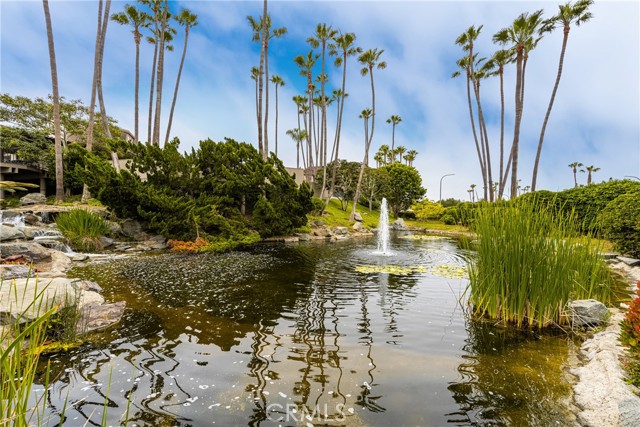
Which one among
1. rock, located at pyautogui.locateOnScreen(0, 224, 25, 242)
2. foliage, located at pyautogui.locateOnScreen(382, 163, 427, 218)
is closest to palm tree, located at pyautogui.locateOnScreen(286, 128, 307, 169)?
foliage, located at pyautogui.locateOnScreen(382, 163, 427, 218)

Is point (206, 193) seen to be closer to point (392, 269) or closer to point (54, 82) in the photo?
point (392, 269)

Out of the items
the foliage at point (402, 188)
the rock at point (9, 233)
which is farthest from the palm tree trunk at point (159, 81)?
the foliage at point (402, 188)

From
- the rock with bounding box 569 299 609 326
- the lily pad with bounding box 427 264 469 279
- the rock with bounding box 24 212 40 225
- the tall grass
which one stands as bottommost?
the lily pad with bounding box 427 264 469 279

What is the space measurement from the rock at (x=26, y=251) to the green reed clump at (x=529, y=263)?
12852mm

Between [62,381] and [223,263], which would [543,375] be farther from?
[223,263]

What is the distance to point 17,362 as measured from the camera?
1635 mm

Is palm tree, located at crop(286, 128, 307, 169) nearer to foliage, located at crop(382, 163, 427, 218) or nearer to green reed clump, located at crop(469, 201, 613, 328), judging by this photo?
foliage, located at crop(382, 163, 427, 218)

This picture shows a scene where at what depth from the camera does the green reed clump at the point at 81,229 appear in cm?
1385

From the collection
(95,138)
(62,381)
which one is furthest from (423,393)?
(95,138)

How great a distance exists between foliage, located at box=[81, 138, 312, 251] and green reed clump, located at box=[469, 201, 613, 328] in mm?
13003

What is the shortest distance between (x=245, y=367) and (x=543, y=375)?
398cm

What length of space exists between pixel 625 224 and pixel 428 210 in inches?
1228

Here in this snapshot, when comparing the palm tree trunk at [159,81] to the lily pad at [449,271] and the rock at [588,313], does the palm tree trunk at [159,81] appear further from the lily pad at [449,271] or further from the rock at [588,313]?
the rock at [588,313]

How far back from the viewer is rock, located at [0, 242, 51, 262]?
984 cm
